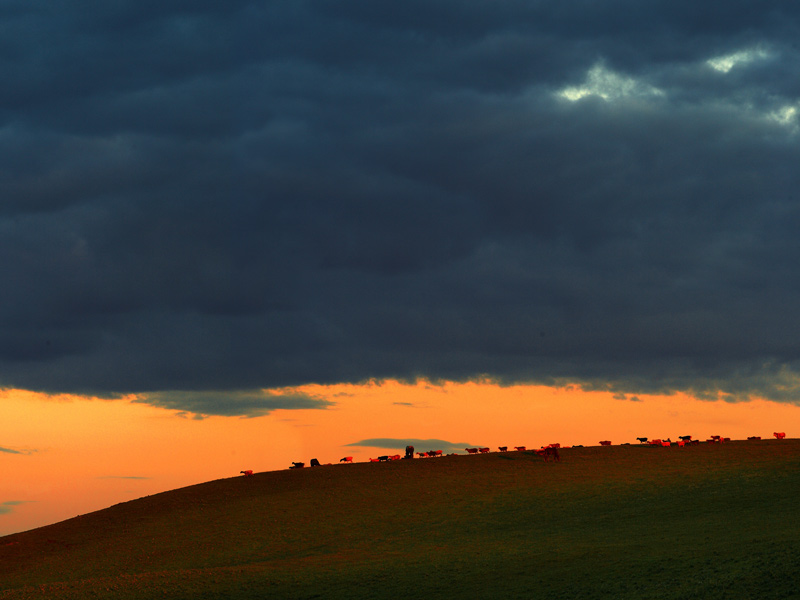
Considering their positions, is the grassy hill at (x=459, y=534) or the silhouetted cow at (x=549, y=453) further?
the silhouetted cow at (x=549, y=453)

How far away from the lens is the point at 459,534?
193ft

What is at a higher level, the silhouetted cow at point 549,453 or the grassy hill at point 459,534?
the silhouetted cow at point 549,453

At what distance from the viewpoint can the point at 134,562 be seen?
201 feet

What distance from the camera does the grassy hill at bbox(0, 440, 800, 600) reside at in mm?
38969

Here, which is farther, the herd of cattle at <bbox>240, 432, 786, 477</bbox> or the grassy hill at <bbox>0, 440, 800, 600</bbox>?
the herd of cattle at <bbox>240, 432, 786, 477</bbox>

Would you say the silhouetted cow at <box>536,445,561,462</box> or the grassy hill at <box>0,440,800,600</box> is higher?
the silhouetted cow at <box>536,445,561,462</box>

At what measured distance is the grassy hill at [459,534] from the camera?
39.0 m

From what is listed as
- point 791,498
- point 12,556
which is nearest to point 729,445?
point 791,498

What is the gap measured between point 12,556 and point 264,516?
73.4ft

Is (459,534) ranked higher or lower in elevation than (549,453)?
lower

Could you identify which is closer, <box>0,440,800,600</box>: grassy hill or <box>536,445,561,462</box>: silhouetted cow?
<box>0,440,800,600</box>: grassy hill

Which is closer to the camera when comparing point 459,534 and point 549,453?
point 459,534

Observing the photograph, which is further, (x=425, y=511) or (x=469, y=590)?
(x=425, y=511)

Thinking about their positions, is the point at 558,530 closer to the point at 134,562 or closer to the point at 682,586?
the point at 682,586
